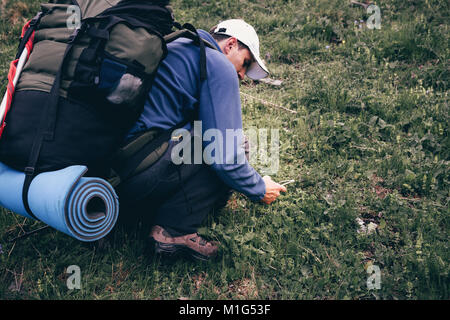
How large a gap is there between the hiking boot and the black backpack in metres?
0.90

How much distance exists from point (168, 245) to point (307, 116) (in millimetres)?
2410

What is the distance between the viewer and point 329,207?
3.50 m

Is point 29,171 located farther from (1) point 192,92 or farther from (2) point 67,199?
(1) point 192,92

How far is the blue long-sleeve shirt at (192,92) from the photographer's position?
2.72m

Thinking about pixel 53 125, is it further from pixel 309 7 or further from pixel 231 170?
pixel 309 7

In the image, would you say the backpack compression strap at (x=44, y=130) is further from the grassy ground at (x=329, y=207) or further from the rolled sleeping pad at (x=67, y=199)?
the grassy ground at (x=329, y=207)

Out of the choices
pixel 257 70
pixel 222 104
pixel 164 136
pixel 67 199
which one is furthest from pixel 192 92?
pixel 67 199

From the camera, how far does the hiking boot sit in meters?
3.02

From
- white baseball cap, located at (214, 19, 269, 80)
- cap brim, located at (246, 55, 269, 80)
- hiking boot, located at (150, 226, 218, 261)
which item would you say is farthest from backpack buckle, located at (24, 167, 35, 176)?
cap brim, located at (246, 55, 269, 80)

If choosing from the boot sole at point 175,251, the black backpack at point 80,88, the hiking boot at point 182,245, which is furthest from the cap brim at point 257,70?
the boot sole at point 175,251

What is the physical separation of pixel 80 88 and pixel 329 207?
7.71 ft

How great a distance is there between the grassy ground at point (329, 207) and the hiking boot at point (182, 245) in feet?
0.32

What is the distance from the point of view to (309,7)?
6.38 metres
